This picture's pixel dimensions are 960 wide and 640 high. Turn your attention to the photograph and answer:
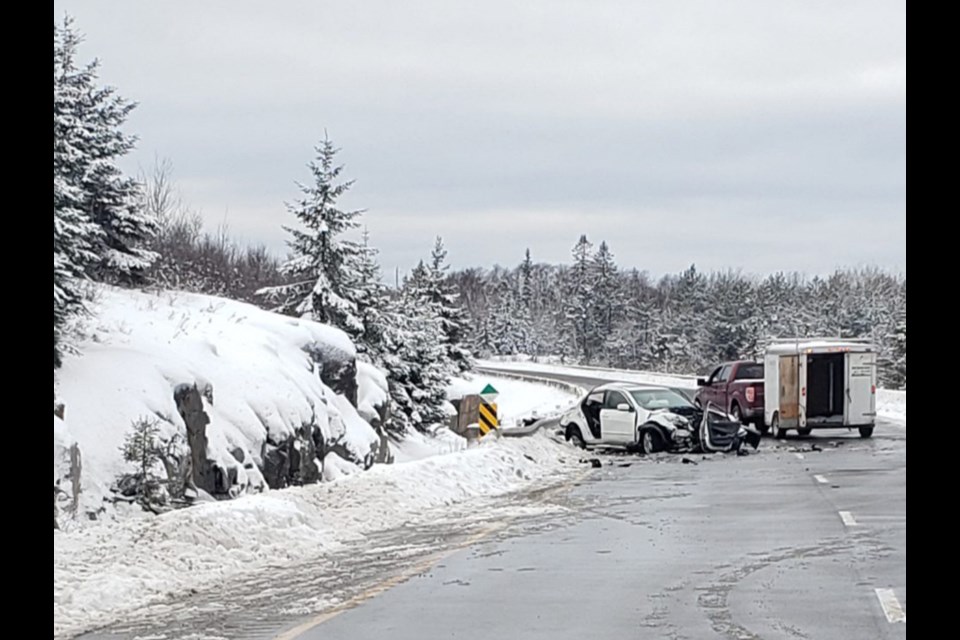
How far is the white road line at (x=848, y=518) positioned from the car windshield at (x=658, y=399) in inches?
507

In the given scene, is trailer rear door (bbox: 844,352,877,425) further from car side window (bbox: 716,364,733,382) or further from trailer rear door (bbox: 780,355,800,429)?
car side window (bbox: 716,364,733,382)

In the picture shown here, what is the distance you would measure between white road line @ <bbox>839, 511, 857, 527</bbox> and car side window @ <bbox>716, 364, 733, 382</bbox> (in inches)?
821

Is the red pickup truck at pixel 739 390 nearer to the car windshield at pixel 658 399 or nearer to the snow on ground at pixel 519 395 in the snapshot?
the car windshield at pixel 658 399

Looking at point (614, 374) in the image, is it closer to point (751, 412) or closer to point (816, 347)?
point (751, 412)

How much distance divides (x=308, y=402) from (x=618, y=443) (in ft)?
25.3

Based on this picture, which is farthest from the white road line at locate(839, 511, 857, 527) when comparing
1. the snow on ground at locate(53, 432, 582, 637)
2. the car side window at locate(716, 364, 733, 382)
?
the car side window at locate(716, 364, 733, 382)

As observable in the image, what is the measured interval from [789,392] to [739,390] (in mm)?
2955

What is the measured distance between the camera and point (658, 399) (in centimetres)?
2969

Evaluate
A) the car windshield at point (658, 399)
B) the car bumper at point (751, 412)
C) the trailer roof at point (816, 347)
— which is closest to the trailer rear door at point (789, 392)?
the trailer roof at point (816, 347)

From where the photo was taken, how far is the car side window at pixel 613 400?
29.3m

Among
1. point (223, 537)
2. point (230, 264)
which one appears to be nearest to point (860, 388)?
point (223, 537)
